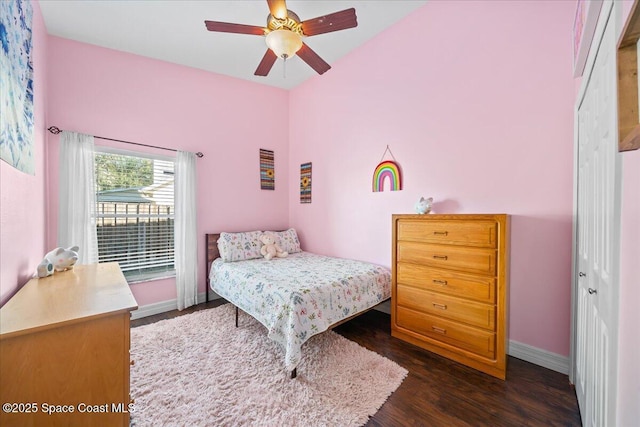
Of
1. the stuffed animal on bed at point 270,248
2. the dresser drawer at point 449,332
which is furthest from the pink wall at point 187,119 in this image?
the dresser drawer at point 449,332

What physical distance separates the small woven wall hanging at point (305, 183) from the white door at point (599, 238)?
2.92 metres

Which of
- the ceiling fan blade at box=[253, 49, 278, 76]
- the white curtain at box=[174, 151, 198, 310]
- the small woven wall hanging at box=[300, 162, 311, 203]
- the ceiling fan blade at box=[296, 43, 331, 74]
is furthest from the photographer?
the small woven wall hanging at box=[300, 162, 311, 203]

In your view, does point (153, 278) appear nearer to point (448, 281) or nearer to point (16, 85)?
point (16, 85)

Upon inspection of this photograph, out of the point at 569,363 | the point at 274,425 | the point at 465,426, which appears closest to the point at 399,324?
the point at 465,426

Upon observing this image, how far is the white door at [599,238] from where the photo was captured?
0.91 m

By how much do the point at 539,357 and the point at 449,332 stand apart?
668mm

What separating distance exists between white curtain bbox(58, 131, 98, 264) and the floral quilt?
129cm

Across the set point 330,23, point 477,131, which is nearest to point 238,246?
point 330,23

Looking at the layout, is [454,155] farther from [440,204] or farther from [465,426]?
[465,426]

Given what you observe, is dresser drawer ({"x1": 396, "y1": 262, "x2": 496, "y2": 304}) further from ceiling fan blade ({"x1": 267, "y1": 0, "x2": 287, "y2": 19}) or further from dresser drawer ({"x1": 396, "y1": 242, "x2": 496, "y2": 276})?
ceiling fan blade ({"x1": 267, "y1": 0, "x2": 287, "y2": 19})

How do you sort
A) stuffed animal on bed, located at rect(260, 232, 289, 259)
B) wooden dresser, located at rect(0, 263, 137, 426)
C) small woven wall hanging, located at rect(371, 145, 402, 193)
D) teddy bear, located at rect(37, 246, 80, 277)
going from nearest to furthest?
1. wooden dresser, located at rect(0, 263, 137, 426)
2. teddy bear, located at rect(37, 246, 80, 277)
3. small woven wall hanging, located at rect(371, 145, 402, 193)
4. stuffed animal on bed, located at rect(260, 232, 289, 259)

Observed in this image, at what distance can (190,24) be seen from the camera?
2.59 metres

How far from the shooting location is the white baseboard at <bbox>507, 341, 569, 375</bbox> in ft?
6.07

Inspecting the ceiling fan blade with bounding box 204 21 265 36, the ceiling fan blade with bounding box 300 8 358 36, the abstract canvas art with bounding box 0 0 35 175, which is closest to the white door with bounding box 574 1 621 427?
the ceiling fan blade with bounding box 300 8 358 36
